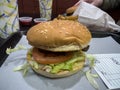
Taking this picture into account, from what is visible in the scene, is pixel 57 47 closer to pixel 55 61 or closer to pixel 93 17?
pixel 55 61

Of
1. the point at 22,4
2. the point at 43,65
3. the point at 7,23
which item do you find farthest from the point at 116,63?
the point at 22,4

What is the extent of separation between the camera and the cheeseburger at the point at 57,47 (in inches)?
30.5

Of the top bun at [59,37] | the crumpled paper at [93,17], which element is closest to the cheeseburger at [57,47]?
the top bun at [59,37]

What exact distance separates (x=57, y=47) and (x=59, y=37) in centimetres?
4

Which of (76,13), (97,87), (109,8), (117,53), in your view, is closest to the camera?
(97,87)

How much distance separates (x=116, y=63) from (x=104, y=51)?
185 mm

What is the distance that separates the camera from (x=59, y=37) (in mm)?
770

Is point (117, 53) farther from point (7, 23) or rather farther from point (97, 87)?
point (7, 23)

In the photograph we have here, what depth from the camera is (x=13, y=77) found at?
85 centimetres

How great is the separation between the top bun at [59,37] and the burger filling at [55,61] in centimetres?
5

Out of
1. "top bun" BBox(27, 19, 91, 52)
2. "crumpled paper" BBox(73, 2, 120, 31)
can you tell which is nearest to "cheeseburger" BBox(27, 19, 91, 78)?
"top bun" BBox(27, 19, 91, 52)

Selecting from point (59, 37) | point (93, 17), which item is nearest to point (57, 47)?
point (59, 37)

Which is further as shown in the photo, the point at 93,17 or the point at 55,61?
the point at 93,17

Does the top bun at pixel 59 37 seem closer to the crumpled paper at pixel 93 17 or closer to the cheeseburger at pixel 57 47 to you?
the cheeseburger at pixel 57 47
